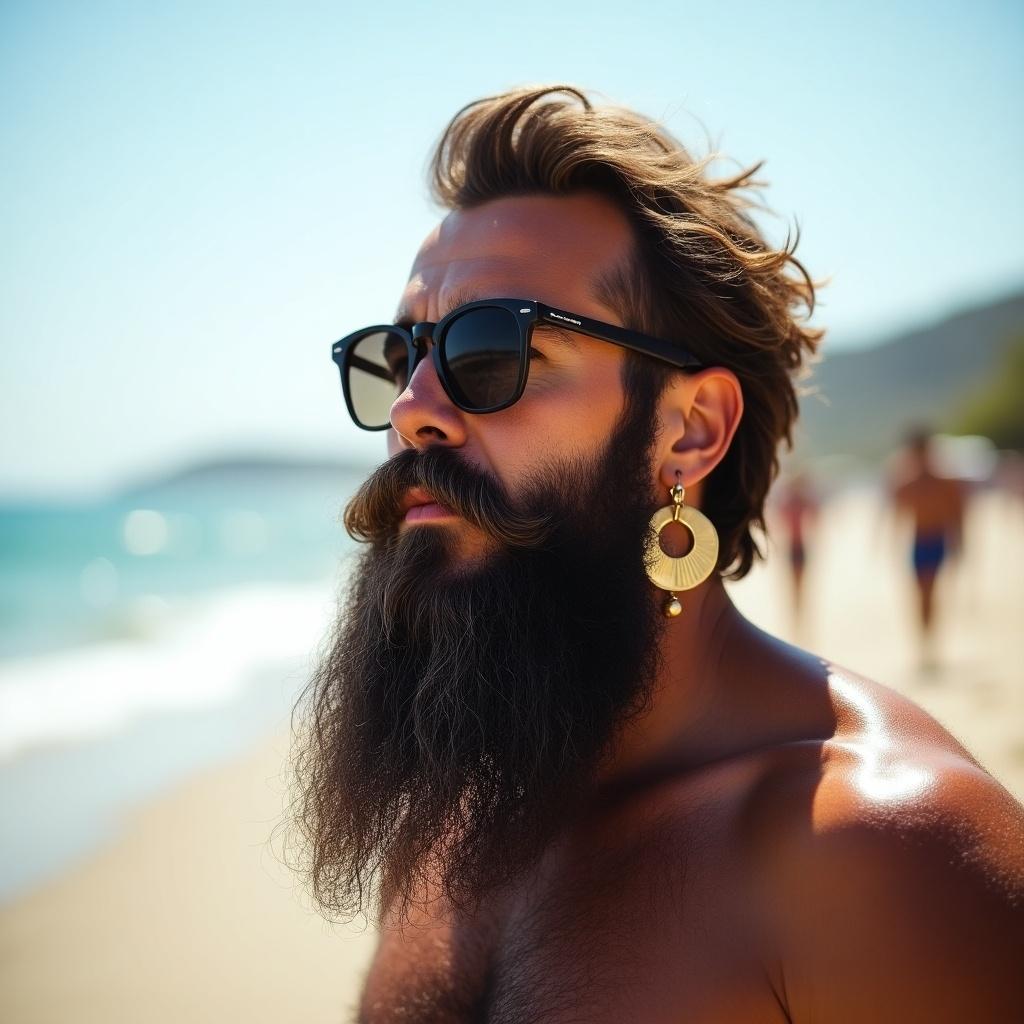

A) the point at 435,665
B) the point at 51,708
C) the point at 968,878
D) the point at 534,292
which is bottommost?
the point at 51,708

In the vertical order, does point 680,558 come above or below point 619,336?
below

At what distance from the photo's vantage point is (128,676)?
10820 millimetres

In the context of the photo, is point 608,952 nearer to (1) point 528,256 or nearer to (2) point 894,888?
(2) point 894,888

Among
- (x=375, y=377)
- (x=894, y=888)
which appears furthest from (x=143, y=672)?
(x=894, y=888)

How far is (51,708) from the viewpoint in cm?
895

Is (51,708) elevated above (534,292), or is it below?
below

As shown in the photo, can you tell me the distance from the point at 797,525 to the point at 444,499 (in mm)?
9454

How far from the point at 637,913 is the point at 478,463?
98 cm

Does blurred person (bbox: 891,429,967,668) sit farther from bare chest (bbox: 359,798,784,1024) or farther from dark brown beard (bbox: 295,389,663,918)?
bare chest (bbox: 359,798,784,1024)

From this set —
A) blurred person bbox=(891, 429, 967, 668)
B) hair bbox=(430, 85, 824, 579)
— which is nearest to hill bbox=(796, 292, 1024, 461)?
blurred person bbox=(891, 429, 967, 668)

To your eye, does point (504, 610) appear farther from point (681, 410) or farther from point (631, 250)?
point (631, 250)

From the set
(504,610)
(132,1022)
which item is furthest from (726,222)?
(132,1022)

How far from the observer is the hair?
208 centimetres

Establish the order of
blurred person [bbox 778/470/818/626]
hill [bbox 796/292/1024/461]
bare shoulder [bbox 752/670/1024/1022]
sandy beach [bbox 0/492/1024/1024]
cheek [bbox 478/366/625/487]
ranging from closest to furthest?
bare shoulder [bbox 752/670/1024/1022]
cheek [bbox 478/366/625/487]
sandy beach [bbox 0/492/1024/1024]
blurred person [bbox 778/470/818/626]
hill [bbox 796/292/1024/461]
